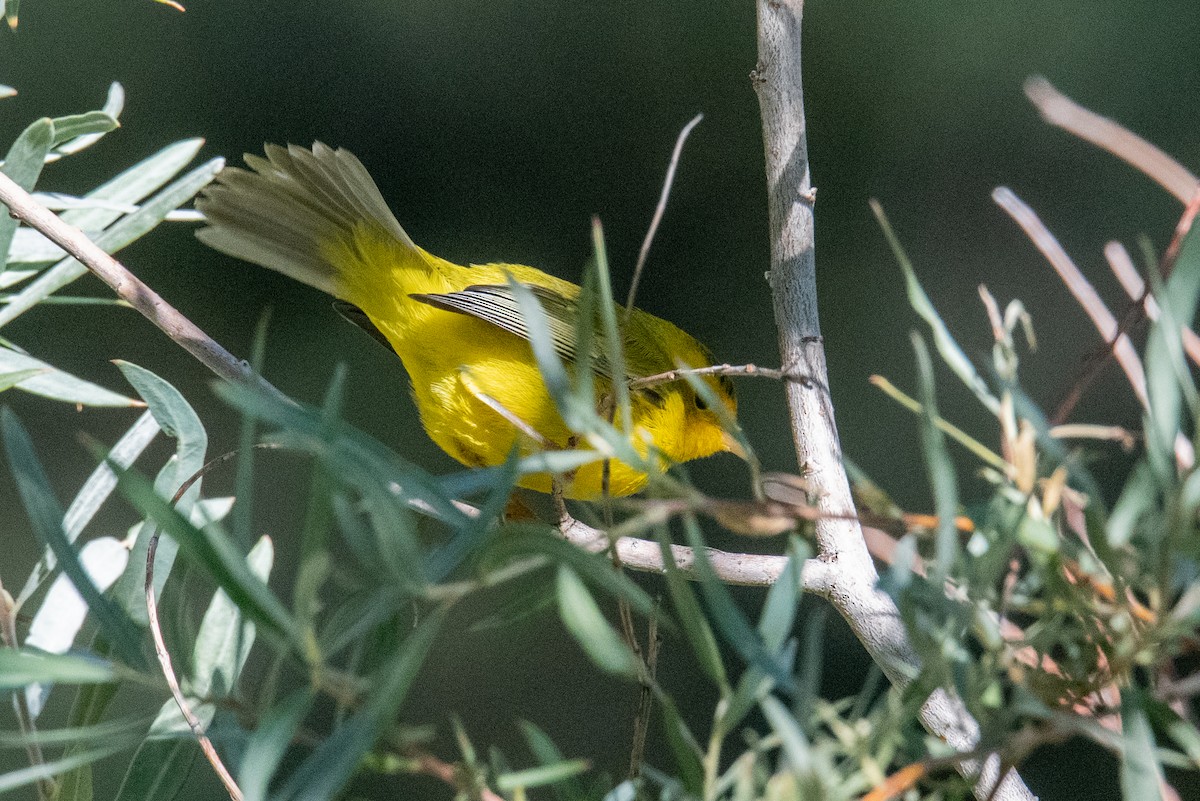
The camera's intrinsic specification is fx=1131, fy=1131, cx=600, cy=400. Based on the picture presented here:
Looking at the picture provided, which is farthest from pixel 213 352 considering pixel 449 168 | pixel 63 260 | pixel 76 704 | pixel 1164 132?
pixel 1164 132

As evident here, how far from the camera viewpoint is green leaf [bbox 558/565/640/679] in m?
0.41

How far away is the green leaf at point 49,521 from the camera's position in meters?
0.48

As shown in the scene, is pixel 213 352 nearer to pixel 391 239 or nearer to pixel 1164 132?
pixel 391 239

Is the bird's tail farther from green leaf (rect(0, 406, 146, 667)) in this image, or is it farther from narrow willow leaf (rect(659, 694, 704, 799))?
narrow willow leaf (rect(659, 694, 704, 799))

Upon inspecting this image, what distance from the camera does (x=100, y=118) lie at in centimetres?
109

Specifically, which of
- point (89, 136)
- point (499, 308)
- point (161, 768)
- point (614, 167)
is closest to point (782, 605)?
point (161, 768)

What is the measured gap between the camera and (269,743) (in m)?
0.41

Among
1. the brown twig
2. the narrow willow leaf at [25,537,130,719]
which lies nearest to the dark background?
the narrow willow leaf at [25,537,130,719]

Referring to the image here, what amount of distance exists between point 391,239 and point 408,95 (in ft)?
5.77

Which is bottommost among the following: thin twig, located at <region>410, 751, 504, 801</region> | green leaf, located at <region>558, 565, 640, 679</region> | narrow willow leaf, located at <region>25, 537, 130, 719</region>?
narrow willow leaf, located at <region>25, 537, 130, 719</region>

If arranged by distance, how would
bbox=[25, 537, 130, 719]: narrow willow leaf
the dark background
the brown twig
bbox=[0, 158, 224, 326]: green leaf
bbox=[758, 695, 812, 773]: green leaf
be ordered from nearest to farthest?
bbox=[758, 695, 812, 773]: green leaf, the brown twig, bbox=[25, 537, 130, 719]: narrow willow leaf, bbox=[0, 158, 224, 326]: green leaf, the dark background

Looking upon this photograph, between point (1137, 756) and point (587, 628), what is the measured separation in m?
0.20

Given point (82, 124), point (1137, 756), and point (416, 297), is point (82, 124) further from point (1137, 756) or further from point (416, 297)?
point (1137, 756)

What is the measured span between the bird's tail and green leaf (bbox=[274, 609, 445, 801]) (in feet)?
5.32
